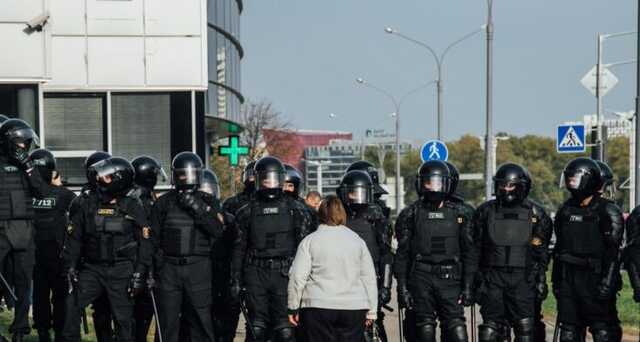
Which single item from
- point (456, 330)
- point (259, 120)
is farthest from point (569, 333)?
point (259, 120)

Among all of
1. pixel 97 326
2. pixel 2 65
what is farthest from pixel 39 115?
pixel 97 326

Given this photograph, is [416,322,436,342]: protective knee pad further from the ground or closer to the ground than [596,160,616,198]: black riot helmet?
closer to the ground

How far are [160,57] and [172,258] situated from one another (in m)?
10.6

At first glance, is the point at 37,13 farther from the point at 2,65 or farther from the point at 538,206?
the point at 538,206

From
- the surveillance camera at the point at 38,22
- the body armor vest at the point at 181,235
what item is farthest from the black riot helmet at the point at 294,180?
the surveillance camera at the point at 38,22

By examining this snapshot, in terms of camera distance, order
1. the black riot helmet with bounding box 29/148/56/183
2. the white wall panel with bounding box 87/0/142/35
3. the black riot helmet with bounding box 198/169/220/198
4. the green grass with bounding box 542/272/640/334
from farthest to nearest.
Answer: the white wall panel with bounding box 87/0/142/35, the green grass with bounding box 542/272/640/334, the black riot helmet with bounding box 198/169/220/198, the black riot helmet with bounding box 29/148/56/183

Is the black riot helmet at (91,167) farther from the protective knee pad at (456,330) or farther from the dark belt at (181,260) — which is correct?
the protective knee pad at (456,330)

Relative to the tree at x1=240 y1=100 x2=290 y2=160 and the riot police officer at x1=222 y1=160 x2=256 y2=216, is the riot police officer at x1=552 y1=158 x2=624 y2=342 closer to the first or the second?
the riot police officer at x1=222 y1=160 x2=256 y2=216

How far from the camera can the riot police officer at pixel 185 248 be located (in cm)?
1094

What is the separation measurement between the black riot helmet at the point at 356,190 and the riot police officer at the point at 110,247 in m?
1.93

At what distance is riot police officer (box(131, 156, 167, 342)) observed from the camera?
1177 cm

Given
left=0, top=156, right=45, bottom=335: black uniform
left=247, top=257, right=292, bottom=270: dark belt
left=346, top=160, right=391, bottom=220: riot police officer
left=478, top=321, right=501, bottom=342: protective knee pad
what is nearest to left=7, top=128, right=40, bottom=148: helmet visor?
left=0, top=156, right=45, bottom=335: black uniform

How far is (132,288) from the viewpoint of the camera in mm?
10703

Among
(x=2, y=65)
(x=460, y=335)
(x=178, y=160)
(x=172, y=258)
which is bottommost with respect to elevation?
(x=460, y=335)
